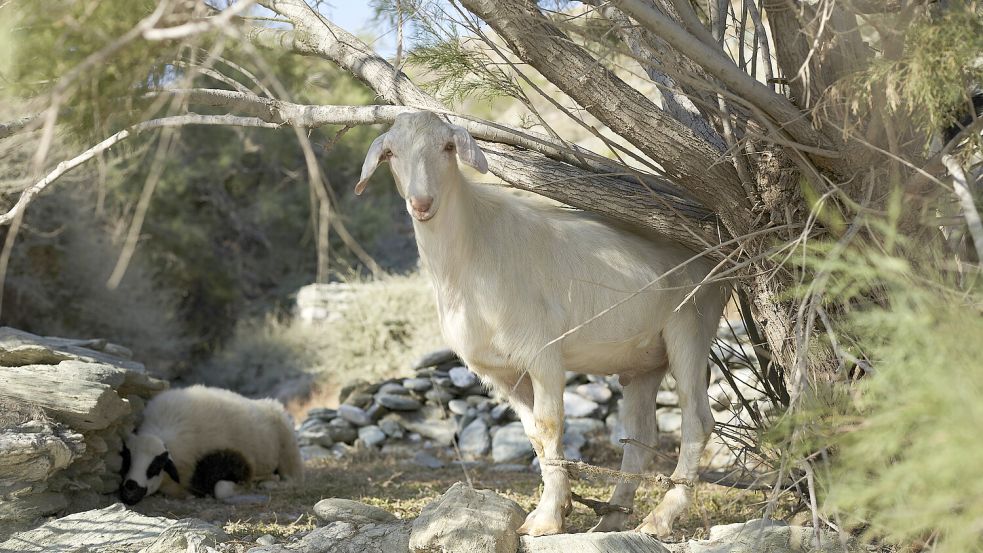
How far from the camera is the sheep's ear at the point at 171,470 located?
21.2 feet

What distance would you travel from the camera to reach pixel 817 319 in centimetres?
413

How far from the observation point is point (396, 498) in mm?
6320

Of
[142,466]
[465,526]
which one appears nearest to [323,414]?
[142,466]

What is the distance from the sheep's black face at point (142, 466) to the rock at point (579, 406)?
4.64 metres

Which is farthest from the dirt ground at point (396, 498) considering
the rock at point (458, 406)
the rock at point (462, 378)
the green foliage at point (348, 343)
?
the green foliage at point (348, 343)

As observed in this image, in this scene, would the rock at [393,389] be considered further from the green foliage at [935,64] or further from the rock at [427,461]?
the green foliage at [935,64]

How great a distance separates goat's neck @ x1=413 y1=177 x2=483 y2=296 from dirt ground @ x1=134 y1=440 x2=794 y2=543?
64.5 inches

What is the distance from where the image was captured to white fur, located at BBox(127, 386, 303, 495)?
6.76m

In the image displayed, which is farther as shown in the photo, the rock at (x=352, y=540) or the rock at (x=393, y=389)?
the rock at (x=393, y=389)

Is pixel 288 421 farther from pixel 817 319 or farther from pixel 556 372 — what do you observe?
pixel 817 319

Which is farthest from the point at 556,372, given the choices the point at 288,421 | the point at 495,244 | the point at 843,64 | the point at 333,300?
the point at 333,300

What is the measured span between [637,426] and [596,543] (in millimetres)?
1288

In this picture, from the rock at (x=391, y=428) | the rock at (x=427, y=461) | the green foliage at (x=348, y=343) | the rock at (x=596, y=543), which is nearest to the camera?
the rock at (x=596, y=543)

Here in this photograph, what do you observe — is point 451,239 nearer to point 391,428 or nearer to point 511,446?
point 511,446
